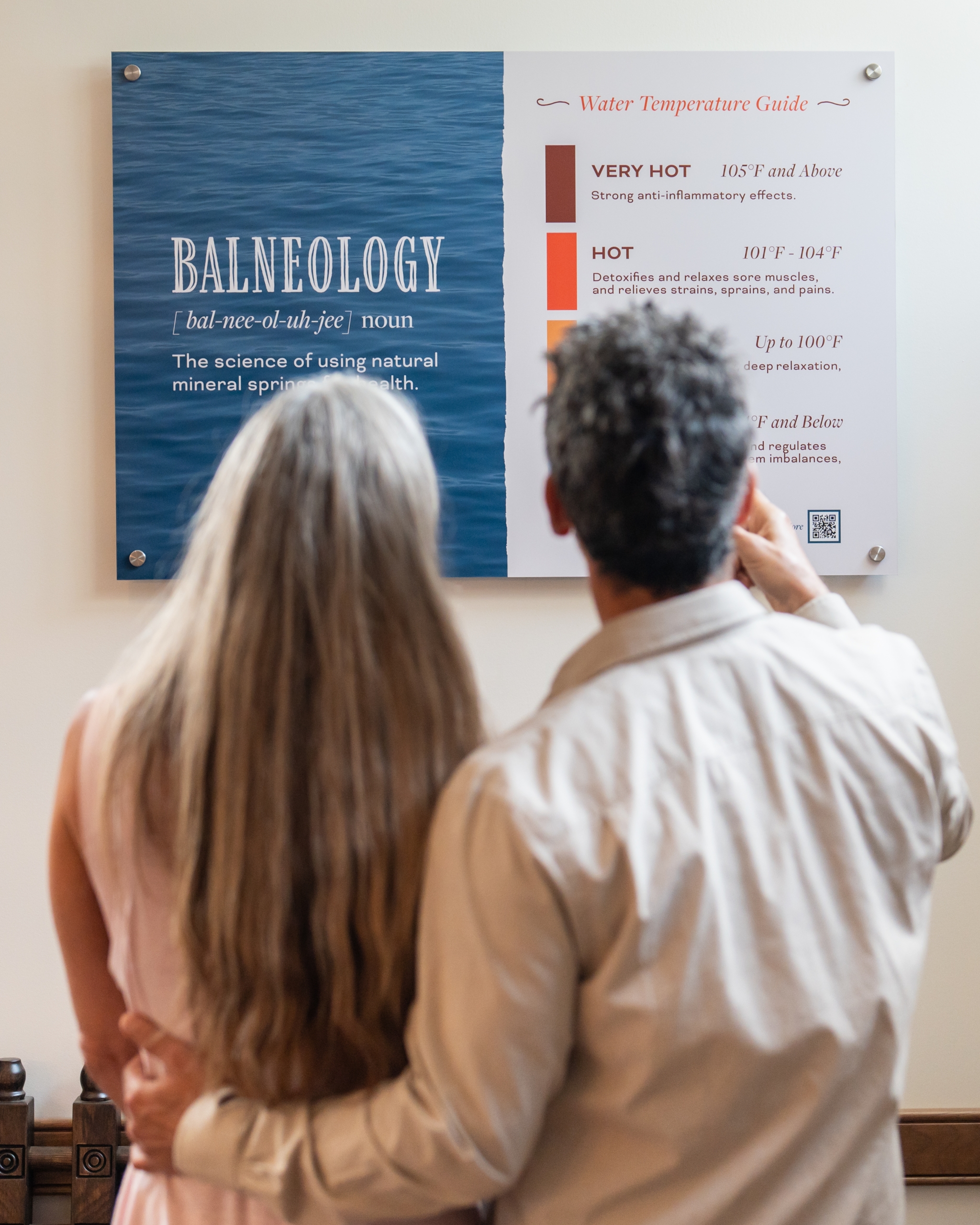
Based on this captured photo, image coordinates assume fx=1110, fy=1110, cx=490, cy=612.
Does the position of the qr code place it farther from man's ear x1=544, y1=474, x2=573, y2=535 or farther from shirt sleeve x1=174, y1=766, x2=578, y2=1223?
shirt sleeve x1=174, y1=766, x2=578, y2=1223

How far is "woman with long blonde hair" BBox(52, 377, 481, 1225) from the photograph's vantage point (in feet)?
2.77

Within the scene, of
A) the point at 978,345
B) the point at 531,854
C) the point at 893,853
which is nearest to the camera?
the point at 531,854

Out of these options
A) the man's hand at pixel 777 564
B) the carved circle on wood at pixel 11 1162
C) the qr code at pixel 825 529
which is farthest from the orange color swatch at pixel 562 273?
the carved circle on wood at pixel 11 1162

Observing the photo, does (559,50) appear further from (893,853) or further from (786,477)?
(893,853)

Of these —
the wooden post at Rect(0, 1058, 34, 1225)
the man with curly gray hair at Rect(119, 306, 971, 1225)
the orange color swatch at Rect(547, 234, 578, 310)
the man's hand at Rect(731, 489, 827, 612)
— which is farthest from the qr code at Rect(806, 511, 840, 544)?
the wooden post at Rect(0, 1058, 34, 1225)

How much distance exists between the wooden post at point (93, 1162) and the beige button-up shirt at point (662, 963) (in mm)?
1152

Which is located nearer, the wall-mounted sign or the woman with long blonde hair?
the woman with long blonde hair

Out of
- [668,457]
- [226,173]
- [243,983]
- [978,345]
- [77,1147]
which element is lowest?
[77,1147]

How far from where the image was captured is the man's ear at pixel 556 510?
896 mm

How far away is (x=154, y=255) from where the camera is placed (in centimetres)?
193

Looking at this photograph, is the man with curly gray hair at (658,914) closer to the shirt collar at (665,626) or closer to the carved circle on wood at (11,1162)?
the shirt collar at (665,626)

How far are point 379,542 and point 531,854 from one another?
0.94 ft

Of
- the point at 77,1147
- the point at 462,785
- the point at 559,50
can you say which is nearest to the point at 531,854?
the point at 462,785

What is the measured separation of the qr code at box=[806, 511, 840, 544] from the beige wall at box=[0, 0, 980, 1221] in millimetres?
108
